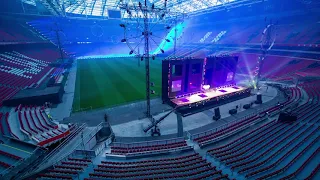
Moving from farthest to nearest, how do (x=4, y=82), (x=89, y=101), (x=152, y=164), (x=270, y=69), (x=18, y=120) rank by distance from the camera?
(x=270, y=69)
(x=4, y=82)
(x=89, y=101)
(x=18, y=120)
(x=152, y=164)

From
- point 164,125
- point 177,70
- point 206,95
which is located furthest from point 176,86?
point 164,125

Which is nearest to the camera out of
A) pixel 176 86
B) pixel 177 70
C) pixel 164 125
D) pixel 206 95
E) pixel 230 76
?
pixel 164 125

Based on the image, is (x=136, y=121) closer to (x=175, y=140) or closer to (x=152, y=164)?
(x=175, y=140)

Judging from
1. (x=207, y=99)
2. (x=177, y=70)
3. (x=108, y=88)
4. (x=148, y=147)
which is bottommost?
(x=148, y=147)

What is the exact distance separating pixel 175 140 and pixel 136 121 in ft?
23.2

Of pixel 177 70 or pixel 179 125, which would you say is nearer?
pixel 179 125

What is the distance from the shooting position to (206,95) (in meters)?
28.2

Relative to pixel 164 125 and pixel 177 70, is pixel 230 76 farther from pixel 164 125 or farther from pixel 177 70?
pixel 164 125

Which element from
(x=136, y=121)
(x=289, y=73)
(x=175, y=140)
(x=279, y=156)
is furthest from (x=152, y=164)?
(x=289, y=73)

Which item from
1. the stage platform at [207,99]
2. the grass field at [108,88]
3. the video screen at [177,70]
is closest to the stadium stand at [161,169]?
the stage platform at [207,99]

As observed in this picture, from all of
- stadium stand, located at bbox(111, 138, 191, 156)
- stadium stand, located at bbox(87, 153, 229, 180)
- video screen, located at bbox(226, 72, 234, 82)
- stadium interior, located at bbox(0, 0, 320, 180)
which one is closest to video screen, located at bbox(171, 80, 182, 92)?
stadium interior, located at bbox(0, 0, 320, 180)

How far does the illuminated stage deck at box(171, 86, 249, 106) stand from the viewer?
25928 millimetres

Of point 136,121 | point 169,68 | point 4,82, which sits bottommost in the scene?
point 136,121

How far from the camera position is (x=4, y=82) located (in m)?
32.1
